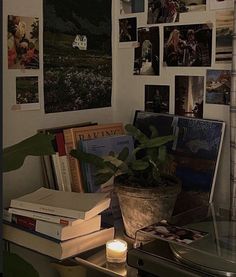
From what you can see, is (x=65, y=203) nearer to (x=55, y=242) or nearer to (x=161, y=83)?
(x=55, y=242)

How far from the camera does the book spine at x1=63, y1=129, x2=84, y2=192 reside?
5.21 feet

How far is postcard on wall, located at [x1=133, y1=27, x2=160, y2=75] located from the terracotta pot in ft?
1.74

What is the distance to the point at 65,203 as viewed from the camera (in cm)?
138

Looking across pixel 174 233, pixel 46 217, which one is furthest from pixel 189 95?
pixel 46 217

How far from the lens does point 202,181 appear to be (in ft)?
5.26

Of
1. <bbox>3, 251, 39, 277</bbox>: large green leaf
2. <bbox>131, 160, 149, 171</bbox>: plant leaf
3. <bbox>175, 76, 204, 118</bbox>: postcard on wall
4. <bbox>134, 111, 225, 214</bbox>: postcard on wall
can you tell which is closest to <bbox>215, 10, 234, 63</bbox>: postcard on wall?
<bbox>175, 76, 204, 118</bbox>: postcard on wall

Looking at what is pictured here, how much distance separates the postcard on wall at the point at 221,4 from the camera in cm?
154

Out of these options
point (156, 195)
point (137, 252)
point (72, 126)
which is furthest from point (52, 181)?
point (137, 252)

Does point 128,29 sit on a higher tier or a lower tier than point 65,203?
higher

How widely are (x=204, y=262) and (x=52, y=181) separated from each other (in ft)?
2.19

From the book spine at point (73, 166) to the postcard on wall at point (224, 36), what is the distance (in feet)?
1.84

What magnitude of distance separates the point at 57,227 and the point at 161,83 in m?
0.72

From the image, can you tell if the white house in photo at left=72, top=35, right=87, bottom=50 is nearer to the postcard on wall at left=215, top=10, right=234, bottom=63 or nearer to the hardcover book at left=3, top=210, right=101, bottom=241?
the postcard on wall at left=215, top=10, right=234, bottom=63

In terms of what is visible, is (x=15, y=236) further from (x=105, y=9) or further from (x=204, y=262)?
(x=105, y=9)
